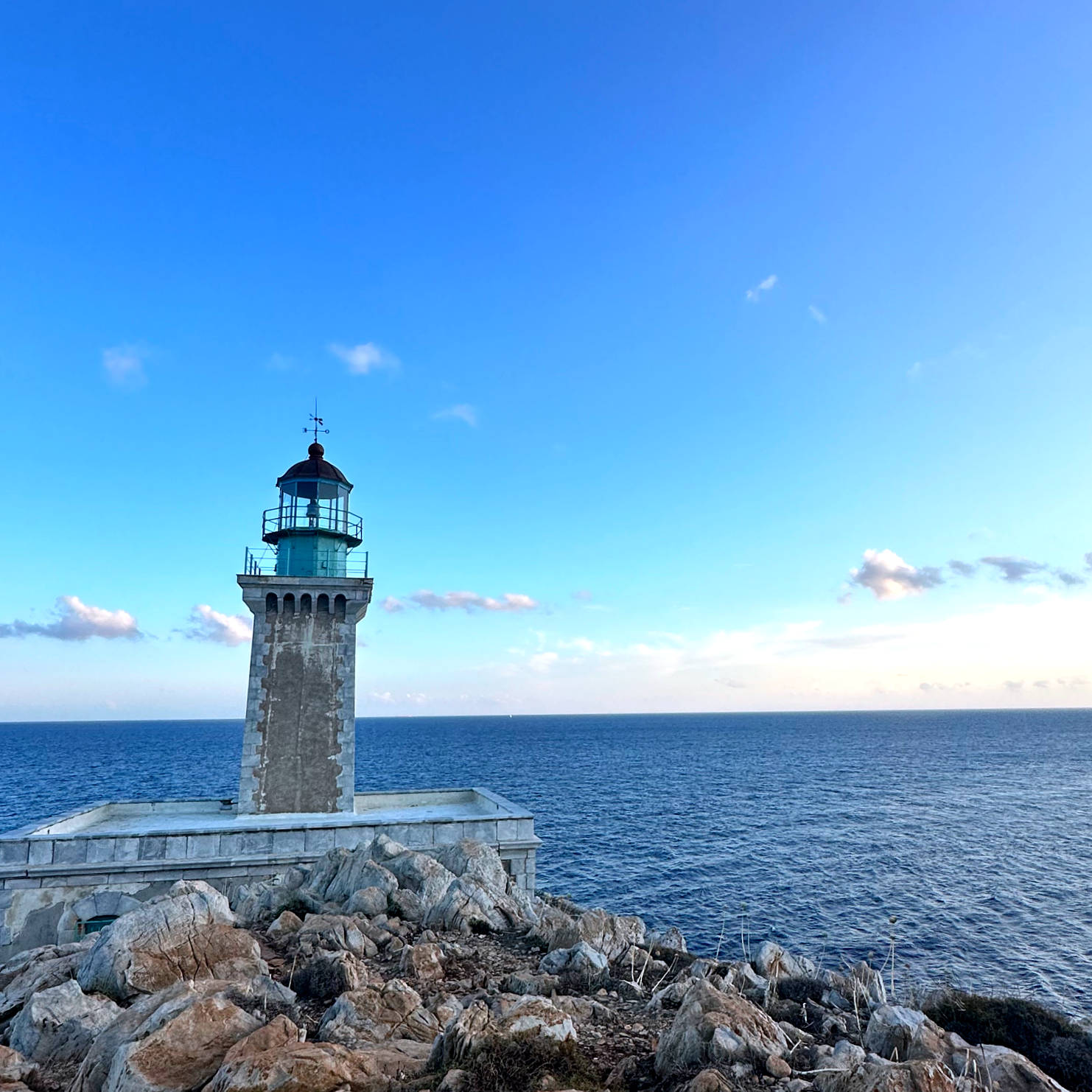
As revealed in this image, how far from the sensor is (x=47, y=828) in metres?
19.3

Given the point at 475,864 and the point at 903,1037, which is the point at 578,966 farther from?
the point at 475,864

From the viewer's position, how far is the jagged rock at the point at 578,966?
10594mm

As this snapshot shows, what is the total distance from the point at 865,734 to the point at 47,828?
174 m

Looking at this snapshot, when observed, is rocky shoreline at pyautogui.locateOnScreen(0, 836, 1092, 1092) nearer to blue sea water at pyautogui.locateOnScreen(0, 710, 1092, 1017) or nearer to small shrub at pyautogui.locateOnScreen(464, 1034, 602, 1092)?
small shrub at pyautogui.locateOnScreen(464, 1034, 602, 1092)

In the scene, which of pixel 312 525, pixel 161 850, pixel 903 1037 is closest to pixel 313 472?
pixel 312 525

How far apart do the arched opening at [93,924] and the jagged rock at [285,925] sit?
7.90m

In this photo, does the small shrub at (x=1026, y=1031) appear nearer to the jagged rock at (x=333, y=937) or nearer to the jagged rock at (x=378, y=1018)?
the jagged rock at (x=378, y=1018)

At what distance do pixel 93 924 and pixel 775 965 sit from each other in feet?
52.3

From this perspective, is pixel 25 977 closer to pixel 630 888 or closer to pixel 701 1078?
pixel 701 1078

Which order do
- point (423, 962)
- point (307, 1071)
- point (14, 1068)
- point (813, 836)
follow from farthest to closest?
point (813, 836)
point (423, 962)
point (14, 1068)
point (307, 1071)

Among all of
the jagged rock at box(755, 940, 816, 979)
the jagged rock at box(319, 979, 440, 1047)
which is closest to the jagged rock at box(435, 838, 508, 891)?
the jagged rock at box(755, 940, 816, 979)

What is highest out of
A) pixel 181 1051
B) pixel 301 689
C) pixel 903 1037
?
pixel 301 689

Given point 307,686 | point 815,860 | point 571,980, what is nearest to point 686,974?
point 571,980

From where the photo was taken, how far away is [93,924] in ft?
59.6
